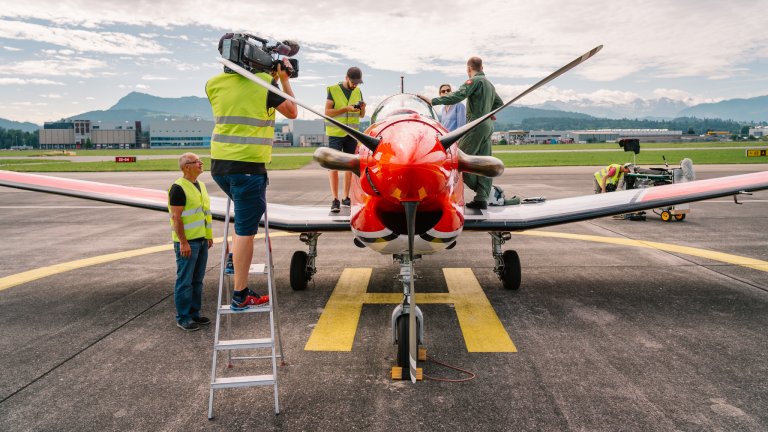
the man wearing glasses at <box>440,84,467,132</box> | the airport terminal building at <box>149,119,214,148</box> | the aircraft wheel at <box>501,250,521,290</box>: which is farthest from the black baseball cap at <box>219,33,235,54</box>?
the airport terminal building at <box>149,119,214,148</box>

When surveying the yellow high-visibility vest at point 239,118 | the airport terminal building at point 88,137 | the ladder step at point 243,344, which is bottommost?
the ladder step at point 243,344

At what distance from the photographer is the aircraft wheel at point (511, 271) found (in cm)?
686

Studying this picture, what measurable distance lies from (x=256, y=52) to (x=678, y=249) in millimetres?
8868

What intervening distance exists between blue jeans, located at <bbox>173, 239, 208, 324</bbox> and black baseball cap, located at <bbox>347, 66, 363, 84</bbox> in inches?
151

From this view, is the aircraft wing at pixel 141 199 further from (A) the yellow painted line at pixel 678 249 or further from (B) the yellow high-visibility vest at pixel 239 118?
(A) the yellow painted line at pixel 678 249

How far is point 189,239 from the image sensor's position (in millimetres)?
5609

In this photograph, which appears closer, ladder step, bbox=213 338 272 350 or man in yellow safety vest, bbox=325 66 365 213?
ladder step, bbox=213 338 272 350

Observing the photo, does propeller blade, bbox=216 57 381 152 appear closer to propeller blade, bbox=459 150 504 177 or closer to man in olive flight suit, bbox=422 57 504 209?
propeller blade, bbox=459 150 504 177

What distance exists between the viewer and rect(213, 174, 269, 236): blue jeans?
4668mm

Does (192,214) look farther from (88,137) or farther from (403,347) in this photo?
(88,137)

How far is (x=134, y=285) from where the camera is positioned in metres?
7.28

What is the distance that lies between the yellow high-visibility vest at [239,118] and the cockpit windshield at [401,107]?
1.73 metres

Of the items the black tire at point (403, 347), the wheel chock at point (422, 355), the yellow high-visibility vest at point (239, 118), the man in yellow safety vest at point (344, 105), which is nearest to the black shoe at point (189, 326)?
the yellow high-visibility vest at point (239, 118)

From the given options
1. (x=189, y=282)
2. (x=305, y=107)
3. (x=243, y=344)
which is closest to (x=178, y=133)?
(x=189, y=282)
